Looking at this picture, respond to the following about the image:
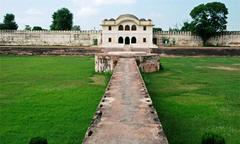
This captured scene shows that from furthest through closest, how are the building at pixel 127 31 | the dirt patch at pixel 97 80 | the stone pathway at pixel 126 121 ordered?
1. the building at pixel 127 31
2. the dirt patch at pixel 97 80
3. the stone pathway at pixel 126 121

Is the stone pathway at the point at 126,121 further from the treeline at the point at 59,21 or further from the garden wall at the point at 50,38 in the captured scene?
the treeline at the point at 59,21

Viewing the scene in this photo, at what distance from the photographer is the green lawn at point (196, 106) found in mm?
5793

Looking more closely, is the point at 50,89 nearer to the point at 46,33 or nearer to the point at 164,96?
the point at 164,96

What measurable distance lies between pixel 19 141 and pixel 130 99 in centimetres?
187

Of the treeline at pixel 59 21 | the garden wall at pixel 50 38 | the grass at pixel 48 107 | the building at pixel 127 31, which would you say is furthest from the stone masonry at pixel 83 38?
the grass at pixel 48 107

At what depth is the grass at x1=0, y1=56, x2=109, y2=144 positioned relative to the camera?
219 inches

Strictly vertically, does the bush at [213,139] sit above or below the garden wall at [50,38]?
below

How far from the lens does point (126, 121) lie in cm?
488

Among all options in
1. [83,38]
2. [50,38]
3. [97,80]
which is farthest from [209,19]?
[97,80]

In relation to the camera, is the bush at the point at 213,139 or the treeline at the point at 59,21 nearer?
the bush at the point at 213,139

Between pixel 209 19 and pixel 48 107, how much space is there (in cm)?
3064

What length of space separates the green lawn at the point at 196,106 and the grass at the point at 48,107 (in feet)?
4.23

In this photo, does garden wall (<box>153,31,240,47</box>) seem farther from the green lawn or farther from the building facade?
the green lawn

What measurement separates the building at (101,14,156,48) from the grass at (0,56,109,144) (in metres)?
23.8
